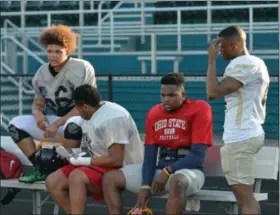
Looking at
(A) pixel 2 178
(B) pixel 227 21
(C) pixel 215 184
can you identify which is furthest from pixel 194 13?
(A) pixel 2 178

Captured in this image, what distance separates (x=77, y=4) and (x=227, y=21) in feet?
10.6

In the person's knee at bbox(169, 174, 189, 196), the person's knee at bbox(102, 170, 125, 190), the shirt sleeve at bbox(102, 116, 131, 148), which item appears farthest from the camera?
the shirt sleeve at bbox(102, 116, 131, 148)

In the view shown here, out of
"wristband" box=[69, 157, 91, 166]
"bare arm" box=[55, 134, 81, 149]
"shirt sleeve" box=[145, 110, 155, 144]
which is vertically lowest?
"wristband" box=[69, 157, 91, 166]

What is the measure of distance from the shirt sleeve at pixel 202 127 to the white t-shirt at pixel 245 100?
1.51ft

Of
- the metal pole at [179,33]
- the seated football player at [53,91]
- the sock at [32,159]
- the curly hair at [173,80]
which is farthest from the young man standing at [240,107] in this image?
the metal pole at [179,33]

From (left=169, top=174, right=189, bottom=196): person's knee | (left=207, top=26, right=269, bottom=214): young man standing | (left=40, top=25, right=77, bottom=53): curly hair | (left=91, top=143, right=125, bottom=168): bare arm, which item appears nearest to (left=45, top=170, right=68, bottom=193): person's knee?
(left=91, top=143, right=125, bottom=168): bare arm

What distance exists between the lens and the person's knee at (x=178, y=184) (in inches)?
280

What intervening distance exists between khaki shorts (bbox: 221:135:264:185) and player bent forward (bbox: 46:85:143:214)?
1.09 metres

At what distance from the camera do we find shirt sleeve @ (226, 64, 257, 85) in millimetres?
6789

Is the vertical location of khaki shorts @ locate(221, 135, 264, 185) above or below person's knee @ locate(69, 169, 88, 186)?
above

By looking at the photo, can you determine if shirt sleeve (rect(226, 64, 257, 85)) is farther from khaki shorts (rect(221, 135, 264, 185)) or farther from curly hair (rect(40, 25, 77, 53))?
curly hair (rect(40, 25, 77, 53))

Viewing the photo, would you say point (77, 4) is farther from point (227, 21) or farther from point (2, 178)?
A: point (2, 178)

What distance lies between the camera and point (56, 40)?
8383 mm

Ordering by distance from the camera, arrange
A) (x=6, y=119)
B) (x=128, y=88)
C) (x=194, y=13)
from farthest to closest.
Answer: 1. (x=194, y=13)
2. (x=6, y=119)
3. (x=128, y=88)
